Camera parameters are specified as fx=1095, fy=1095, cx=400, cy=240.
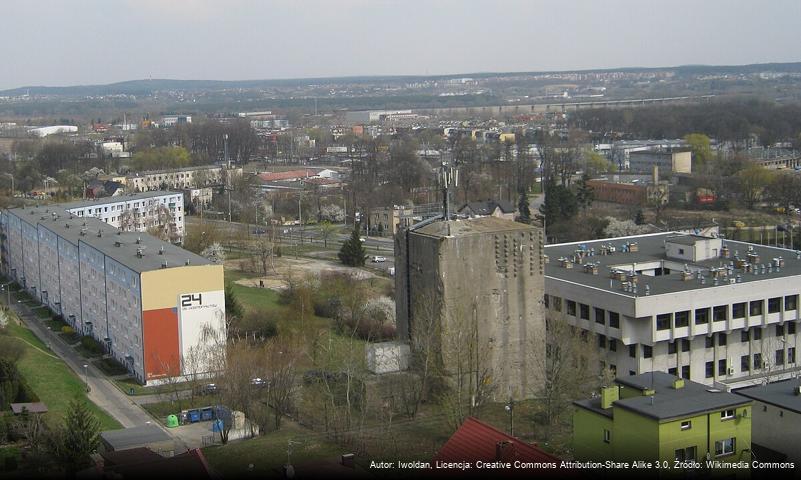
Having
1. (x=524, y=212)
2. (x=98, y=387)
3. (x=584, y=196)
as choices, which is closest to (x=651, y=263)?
(x=98, y=387)

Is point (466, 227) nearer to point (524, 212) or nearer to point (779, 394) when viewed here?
point (779, 394)

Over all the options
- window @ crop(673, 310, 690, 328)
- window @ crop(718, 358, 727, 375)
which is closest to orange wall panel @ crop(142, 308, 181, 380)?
window @ crop(673, 310, 690, 328)

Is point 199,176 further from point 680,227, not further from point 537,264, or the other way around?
point 537,264

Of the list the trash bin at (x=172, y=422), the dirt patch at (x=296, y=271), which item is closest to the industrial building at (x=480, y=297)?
the trash bin at (x=172, y=422)

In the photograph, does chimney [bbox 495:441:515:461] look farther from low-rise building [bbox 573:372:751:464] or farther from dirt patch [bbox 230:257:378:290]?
dirt patch [bbox 230:257:378:290]

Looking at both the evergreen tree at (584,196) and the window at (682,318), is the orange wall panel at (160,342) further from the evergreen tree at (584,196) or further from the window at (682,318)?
the evergreen tree at (584,196)
